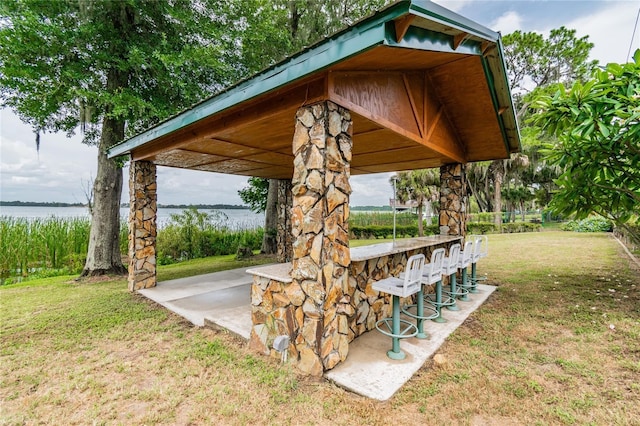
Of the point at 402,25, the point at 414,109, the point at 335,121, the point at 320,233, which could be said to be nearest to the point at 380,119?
the point at 335,121

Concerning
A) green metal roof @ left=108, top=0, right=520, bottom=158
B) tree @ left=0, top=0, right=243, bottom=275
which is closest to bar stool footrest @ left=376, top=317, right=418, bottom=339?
green metal roof @ left=108, top=0, right=520, bottom=158

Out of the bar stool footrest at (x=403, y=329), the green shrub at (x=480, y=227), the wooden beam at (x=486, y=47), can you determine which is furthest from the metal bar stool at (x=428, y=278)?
the green shrub at (x=480, y=227)

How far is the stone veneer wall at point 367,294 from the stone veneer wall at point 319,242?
627mm

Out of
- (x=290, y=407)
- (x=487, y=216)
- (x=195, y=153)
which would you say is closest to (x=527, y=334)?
(x=290, y=407)

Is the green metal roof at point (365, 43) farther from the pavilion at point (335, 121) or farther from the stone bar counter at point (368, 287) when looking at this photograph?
the stone bar counter at point (368, 287)

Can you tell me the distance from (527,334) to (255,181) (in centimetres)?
1192

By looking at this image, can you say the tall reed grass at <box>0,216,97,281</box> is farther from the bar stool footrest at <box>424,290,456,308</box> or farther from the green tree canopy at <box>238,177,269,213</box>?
the bar stool footrest at <box>424,290,456,308</box>

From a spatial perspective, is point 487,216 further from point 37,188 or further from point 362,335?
point 37,188

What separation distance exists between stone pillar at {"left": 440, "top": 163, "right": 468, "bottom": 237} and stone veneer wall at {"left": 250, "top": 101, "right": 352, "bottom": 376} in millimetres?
4487

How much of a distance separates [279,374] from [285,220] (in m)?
6.95

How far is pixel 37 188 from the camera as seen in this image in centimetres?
1595

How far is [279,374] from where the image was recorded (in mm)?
2924

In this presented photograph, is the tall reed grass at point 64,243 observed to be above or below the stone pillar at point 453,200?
below

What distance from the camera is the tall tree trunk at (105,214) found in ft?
24.9
